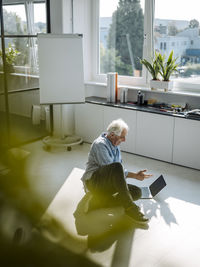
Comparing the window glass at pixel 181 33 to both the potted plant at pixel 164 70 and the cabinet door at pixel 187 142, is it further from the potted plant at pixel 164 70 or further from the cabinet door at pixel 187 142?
the cabinet door at pixel 187 142

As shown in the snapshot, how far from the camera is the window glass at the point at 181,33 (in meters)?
4.61

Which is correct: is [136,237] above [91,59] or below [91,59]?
below

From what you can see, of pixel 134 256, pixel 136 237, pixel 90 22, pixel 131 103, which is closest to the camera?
pixel 134 256

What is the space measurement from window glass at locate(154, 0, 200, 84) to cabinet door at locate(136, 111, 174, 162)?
0.77 m

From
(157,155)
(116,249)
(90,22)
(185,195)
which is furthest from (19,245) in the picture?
(90,22)

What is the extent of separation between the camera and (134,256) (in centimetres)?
265

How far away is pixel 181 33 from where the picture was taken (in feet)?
15.5

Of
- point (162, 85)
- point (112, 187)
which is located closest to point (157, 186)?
point (112, 187)

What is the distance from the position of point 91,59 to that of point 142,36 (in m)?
1.01

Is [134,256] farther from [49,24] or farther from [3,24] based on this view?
[49,24]

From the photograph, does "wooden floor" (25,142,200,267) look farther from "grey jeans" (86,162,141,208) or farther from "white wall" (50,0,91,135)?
"white wall" (50,0,91,135)

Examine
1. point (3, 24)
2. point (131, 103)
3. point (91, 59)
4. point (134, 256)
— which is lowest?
point (134, 256)

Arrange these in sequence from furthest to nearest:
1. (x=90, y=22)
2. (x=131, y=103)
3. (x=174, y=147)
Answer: (x=90, y=22), (x=131, y=103), (x=174, y=147)

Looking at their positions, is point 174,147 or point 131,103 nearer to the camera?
point 174,147
